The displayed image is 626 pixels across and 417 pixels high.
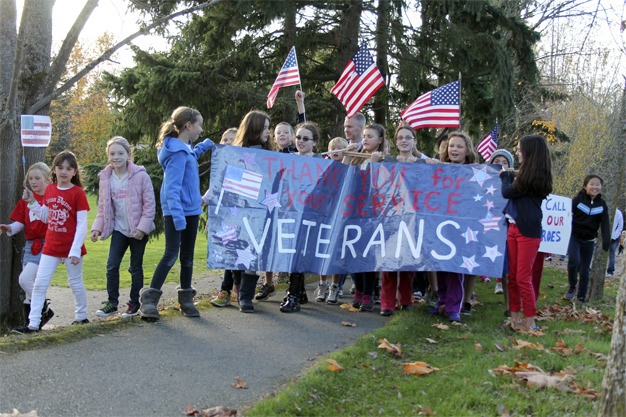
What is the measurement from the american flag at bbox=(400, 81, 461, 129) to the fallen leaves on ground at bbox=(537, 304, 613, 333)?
308 cm

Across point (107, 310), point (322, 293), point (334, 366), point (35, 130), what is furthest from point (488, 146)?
→ point (334, 366)

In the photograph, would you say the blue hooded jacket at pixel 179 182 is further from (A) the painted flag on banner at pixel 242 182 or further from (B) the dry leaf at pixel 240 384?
(B) the dry leaf at pixel 240 384

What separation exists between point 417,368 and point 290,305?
2.49m

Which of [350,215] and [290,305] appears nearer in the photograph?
[290,305]

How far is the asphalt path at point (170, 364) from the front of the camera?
394cm

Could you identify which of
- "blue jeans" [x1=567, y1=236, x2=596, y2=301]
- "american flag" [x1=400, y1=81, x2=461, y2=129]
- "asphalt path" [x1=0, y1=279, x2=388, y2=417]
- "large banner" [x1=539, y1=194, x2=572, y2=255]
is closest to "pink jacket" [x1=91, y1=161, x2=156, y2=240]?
"asphalt path" [x1=0, y1=279, x2=388, y2=417]

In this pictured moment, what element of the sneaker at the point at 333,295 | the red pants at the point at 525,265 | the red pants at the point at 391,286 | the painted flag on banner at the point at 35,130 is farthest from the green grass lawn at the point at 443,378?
the painted flag on banner at the point at 35,130

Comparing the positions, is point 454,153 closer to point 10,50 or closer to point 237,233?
point 237,233

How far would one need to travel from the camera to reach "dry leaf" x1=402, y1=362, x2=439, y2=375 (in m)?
4.84

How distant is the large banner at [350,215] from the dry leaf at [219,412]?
9.11 ft

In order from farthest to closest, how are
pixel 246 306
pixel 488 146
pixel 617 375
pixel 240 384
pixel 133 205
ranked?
pixel 488 146, pixel 246 306, pixel 133 205, pixel 240 384, pixel 617 375

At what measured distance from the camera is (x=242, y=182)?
6.77 metres

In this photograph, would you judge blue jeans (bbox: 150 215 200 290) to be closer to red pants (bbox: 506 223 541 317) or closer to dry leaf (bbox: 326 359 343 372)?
dry leaf (bbox: 326 359 343 372)

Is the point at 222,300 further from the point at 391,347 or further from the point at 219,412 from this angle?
the point at 219,412
